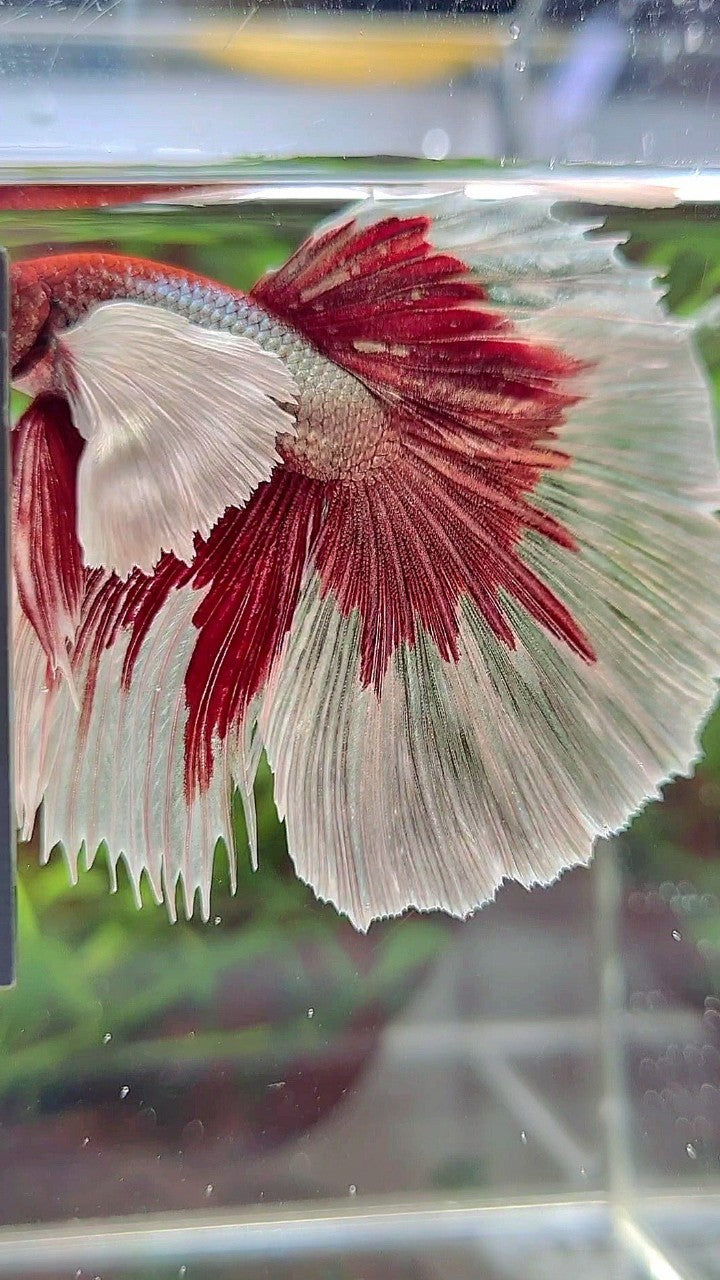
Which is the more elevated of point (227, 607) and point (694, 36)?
point (694, 36)

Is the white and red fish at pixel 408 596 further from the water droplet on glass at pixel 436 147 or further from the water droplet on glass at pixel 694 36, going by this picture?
the water droplet on glass at pixel 694 36

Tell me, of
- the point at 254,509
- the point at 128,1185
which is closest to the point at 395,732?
the point at 254,509

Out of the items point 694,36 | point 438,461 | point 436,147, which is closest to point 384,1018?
point 438,461

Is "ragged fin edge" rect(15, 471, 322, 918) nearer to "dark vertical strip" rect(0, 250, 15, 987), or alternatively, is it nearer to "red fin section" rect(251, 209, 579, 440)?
"red fin section" rect(251, 209, 579, 440)

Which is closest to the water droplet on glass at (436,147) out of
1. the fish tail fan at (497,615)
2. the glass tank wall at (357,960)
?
the glass tank wall at (357,960)

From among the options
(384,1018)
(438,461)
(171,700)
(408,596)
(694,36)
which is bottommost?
(384,1018)

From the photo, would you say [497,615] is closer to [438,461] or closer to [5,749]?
[438,461]

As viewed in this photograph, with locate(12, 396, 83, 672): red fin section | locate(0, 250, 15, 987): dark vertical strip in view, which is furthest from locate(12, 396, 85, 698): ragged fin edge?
locate(0, 250, 15, 987): dark vertical strip
